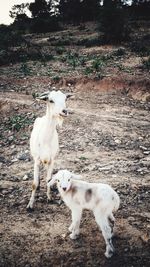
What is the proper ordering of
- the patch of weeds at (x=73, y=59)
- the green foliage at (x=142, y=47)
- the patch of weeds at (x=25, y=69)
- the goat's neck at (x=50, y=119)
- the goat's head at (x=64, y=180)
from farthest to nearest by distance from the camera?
1. the green foliage at (x=142, y=47)
2. the patch of weeds at (x=73, y=59)
3. the patch of weeds at (x=25, y=69)
4. the goat's neck at (x=50, y=119)
5. the goat's head at (x=64, y=180)

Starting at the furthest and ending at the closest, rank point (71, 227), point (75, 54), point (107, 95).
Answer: point (75, 54)
point (107, 95)
point (71, 227)

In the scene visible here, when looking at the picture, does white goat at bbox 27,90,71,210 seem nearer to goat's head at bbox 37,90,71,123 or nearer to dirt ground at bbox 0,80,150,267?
goat's head at bbox 37,90,71,123

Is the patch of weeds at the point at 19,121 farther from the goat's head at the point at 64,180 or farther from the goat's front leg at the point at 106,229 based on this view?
the goat's front leg at the point at 106,229

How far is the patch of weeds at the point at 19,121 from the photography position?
11.7 m

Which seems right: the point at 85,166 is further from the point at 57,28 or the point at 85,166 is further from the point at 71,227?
the point at 57,28

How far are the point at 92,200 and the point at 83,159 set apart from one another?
11.7 ft

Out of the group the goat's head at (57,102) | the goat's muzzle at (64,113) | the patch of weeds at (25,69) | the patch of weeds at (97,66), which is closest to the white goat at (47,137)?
the goat's head at (57,102)

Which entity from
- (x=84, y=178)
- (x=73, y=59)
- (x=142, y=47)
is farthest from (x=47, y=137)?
(x=142, y=47)

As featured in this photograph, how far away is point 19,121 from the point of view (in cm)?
1220

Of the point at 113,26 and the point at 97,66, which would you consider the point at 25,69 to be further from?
the point at 113,26

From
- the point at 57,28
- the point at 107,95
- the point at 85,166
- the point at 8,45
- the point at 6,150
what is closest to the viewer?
the point at 85,166

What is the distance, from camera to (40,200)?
755cm

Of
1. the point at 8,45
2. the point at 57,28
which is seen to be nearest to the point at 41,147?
the point at 8,45

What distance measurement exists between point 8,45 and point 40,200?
21.9 m
